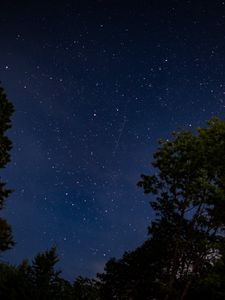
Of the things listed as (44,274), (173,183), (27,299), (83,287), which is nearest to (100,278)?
(83,287)

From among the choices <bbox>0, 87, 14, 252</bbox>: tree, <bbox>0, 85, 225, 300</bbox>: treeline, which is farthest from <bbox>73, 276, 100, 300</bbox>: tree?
<bbox>0, 87, 14, 252</bbox>: tree

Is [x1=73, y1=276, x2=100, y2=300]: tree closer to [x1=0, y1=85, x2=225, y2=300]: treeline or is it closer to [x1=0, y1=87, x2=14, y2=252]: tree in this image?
[x1=0, y1=85, x2=225, y2=300]: treeline

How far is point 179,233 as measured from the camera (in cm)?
2773

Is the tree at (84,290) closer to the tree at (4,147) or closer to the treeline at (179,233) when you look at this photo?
the treeline at (179,233)

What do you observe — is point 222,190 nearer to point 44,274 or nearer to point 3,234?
point 3,234

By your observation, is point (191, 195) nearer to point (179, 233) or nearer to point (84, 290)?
point (179, 233)

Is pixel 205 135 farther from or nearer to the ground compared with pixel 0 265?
farther from the ground

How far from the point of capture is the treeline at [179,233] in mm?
25250

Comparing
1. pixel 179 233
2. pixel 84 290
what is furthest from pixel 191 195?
pixel 84 290

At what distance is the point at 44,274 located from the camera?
3669 cm

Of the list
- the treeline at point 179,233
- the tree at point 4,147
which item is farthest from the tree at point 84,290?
the tree at point 4,147

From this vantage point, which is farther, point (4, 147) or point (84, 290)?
point (84, 290)

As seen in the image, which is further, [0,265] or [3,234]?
[0,265]

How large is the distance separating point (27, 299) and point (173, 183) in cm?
1468
